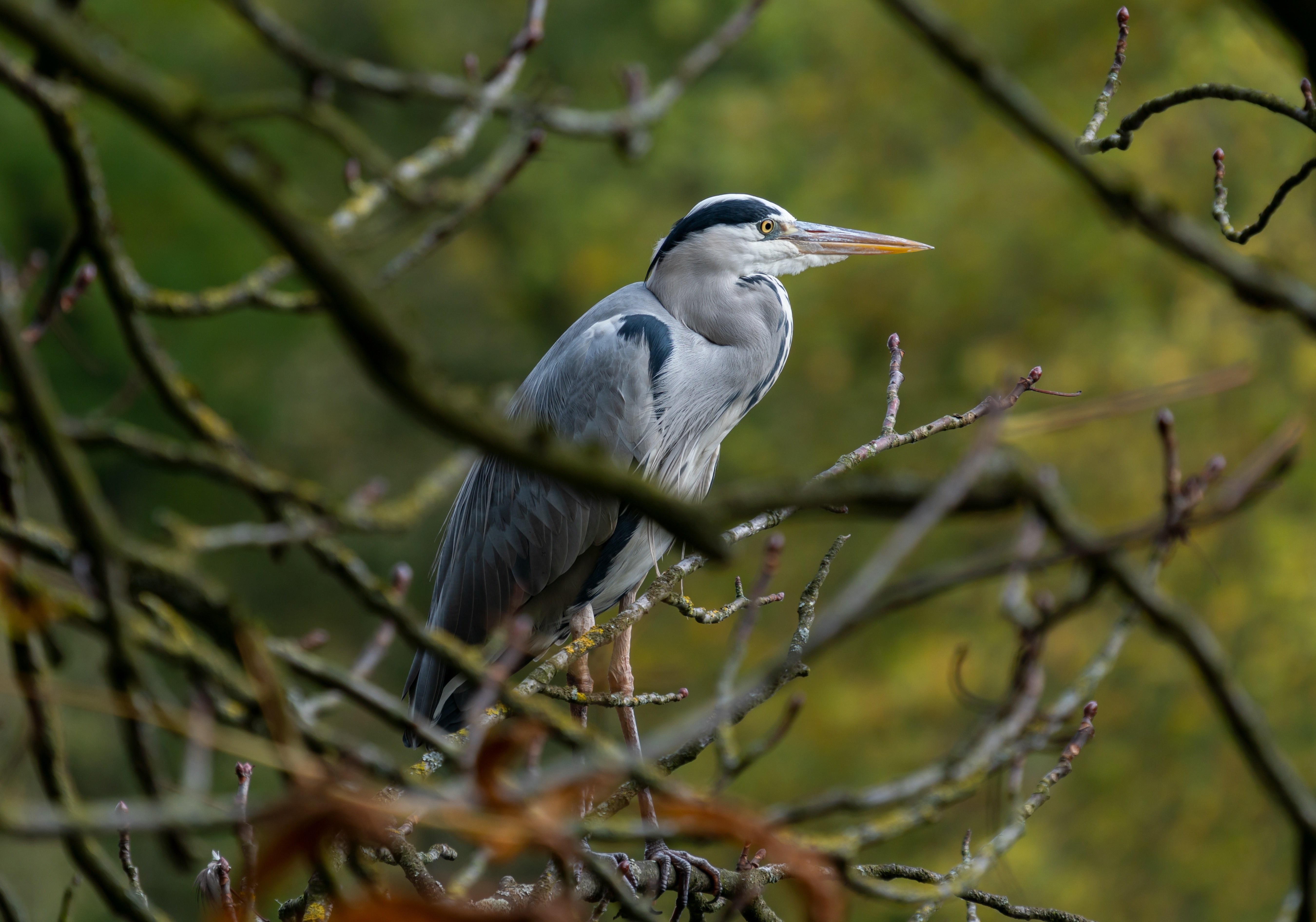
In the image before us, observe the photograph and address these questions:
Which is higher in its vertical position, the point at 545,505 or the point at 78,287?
the point at 545,505

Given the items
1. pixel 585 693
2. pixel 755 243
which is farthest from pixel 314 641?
pixel 755 243

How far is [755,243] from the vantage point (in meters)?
4.05

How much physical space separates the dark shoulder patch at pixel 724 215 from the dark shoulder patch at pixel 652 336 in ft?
1.07

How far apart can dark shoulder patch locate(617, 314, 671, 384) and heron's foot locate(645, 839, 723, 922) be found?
1453 mm

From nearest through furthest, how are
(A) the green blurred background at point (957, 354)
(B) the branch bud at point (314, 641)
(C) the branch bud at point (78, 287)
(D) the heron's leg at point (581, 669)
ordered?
(C) the branch bud at point (78, 287)
(B) the branch bud at point (314, 641)
(D) the heron's leg at point (581, 669)
(A) the green blurred background at point (957, 354)

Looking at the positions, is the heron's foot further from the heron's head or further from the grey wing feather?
the heron's head

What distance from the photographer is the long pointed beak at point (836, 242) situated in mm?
4059

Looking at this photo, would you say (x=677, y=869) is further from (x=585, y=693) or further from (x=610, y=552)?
(x=610, y=552)

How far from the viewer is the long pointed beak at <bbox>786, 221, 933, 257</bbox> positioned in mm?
4059

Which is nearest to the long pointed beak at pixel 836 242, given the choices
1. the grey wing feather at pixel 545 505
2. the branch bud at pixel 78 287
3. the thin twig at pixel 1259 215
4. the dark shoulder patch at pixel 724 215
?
the dark shoulder patch at pixel 724 215

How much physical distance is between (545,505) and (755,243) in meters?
1.05

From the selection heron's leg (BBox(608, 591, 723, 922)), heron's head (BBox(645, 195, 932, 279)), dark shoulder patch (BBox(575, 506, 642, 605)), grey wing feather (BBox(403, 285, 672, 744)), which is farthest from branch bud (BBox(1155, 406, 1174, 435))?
heron's head (BBox(645, 195, 932, 279))

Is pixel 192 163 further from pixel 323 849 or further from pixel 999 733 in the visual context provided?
pixel 999 733

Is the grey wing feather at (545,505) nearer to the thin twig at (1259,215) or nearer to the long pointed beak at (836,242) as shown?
the long pointed beak at (836,242)
